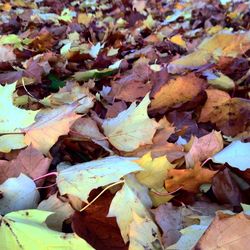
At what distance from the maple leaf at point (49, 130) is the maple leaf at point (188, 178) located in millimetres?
217

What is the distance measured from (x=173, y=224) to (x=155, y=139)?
264mm

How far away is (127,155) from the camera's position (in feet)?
3.01

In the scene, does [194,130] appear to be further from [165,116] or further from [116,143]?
[116,143]

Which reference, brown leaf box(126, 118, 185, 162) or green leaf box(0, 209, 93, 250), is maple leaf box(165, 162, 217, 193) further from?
green leaf box(0, 209, 93, 250)

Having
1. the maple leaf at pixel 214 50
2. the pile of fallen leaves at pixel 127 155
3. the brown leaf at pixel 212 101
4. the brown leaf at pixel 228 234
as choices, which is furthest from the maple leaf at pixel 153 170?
the maple leaf at pixel 214 50

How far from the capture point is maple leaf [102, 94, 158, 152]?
0.92m

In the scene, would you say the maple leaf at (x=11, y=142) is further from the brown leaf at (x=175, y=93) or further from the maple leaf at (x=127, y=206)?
the brown leaf at (x=175, y=93)

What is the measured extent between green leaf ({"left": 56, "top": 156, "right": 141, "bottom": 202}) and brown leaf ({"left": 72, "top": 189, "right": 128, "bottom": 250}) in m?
0.04

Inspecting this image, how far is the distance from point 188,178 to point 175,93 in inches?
15.2

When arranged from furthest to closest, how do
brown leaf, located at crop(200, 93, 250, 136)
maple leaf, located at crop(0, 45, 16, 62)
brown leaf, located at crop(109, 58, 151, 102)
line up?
maple leaf, located at crop(0, 45, 16, 62) < brown leaf, located at crop(109, 58, 151, 102) < brown leaf, located at crop(200, 93, 250, 136)

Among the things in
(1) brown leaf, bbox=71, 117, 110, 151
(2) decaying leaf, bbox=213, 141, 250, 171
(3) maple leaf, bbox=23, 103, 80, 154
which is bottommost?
(2) decaying leaf, bbox=213, 141, 250, 171

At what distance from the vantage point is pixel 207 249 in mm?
611

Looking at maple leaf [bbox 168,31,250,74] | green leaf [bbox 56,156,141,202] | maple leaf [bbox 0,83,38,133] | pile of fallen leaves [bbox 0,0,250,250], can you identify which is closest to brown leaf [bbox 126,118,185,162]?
pile of fallen leaves [bbox 0,0,250,250]

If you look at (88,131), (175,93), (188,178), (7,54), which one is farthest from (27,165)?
(7,54)
